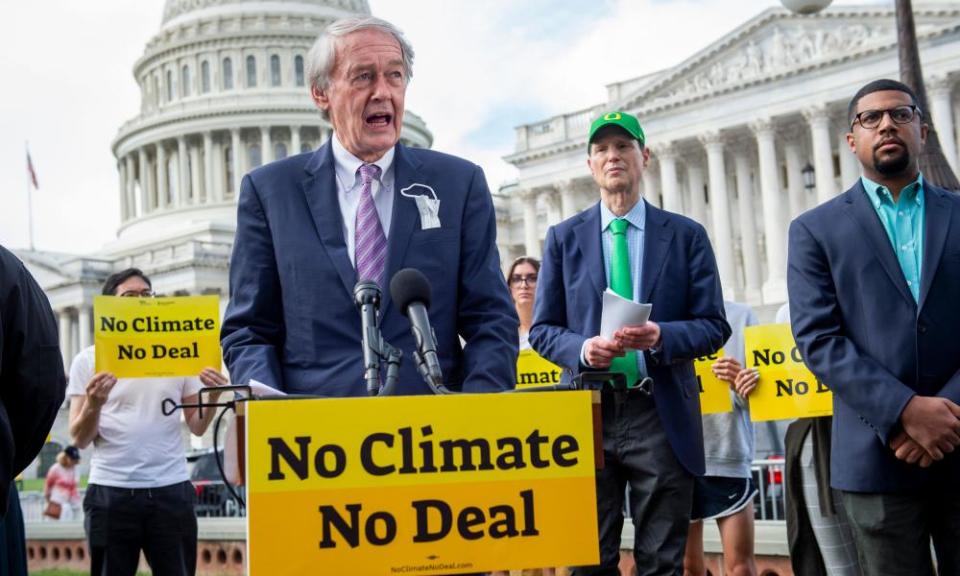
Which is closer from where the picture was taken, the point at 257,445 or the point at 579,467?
the point at 257,445

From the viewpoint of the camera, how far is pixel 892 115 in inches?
180

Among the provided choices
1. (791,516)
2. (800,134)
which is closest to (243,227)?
(791,516)

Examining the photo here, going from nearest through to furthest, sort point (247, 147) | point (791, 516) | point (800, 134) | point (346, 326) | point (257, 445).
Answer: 1. point (257, 445)
2. point (346, 326)
3. point (791, 516)
4. point (800, 134)
5. point (247, 147)

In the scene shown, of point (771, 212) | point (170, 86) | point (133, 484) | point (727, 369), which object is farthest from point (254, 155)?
point (727, 369)

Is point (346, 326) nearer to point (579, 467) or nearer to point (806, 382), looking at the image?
point (579, 467)

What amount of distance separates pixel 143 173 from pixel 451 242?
294 ft

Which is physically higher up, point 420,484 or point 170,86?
point 170,86

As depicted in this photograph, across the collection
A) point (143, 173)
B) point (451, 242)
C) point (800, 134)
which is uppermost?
point (143, 173)

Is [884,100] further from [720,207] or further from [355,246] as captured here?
[720,207]

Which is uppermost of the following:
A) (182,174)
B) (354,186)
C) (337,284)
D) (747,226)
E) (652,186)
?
(182,174)

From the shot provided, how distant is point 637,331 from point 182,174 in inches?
3353

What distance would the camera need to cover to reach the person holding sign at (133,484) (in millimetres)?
7125

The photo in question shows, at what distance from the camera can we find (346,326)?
377 centimetres

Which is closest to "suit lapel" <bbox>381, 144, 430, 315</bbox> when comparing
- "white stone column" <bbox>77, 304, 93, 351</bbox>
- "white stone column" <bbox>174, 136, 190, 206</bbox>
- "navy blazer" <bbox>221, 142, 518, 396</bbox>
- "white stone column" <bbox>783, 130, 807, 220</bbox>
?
"navy blazer" <bbox>221, 142, 518, 396</bbox>
